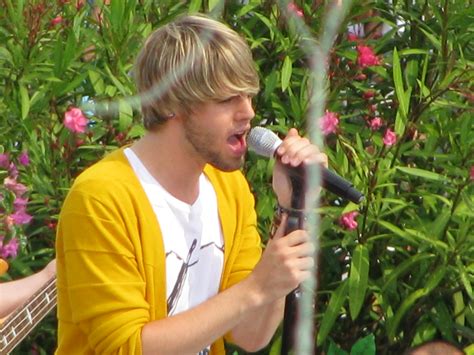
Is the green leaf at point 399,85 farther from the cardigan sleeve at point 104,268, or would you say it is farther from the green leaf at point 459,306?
the cardigan sleeve at point 104,268

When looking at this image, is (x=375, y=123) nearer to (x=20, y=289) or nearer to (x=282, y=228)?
(x=20, y=289)

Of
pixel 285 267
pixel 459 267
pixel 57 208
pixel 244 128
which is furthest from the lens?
pixel 57 208

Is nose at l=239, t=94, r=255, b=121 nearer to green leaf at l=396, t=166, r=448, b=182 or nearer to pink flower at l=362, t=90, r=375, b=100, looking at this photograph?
green leaf at l=396, t=166, r=448, b=182

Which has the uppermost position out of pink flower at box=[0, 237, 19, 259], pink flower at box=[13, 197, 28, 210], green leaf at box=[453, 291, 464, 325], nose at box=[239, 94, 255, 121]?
nose at box=[239, 94, 255, 121]

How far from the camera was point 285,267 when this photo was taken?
8.29 feet

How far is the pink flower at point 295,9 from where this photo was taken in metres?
4.19

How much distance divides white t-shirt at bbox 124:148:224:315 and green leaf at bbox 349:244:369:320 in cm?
102

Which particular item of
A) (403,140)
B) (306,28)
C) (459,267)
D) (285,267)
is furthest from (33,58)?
(285,267)

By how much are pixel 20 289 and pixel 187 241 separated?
0.99 m

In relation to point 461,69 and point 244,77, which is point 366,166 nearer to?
point 461,69

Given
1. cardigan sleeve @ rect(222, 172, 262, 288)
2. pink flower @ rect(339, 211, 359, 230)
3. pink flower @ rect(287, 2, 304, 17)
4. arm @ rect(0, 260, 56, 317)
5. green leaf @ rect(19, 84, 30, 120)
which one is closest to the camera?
cardigan sleeve @ rect(222, 172, 262, 288)

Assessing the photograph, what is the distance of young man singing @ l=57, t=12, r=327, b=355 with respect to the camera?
2611 millimetres

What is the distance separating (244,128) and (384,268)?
1.32 metres

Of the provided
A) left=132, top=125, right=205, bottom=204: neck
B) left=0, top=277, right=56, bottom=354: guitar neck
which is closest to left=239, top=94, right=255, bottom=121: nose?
left=132, top=125, right=205, bottom=204: neck
